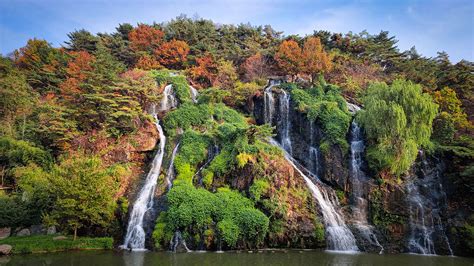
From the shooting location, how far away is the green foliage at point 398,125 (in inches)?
810

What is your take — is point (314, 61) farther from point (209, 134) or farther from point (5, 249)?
point (5, 249)

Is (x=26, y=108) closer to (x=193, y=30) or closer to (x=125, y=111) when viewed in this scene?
(x=125, y=111)

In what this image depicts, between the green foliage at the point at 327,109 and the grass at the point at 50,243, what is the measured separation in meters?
Answer: 17.2

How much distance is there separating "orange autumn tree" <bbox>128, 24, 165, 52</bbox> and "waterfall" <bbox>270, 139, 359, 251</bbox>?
3096cm

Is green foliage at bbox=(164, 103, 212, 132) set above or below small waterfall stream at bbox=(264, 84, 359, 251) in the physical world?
above

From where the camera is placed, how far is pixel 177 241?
56.5ft

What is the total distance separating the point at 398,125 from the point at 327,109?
5.97m

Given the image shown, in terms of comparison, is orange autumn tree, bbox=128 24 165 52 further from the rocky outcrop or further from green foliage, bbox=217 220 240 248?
green foliage, bbox=217 220 240 248

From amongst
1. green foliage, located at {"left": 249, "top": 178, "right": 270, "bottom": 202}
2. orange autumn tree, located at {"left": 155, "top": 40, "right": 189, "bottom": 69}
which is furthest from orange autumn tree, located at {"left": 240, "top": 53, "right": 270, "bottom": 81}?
green foliage, located at {"left": 249, "top": 178, "right": 270, "bottom": 202}

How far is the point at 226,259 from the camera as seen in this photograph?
583 inches

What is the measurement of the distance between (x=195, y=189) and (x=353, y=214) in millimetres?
10741

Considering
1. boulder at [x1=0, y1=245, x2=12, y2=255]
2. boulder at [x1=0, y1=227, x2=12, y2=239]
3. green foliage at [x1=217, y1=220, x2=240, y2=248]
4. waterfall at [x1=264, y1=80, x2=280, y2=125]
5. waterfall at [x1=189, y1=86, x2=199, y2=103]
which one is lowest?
boulder at [x1=0, y1=245, x2=12, y2=255]

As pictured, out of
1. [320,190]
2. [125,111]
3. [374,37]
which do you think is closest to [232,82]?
[125,111]

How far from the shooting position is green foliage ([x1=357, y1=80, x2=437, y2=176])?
2058cm
